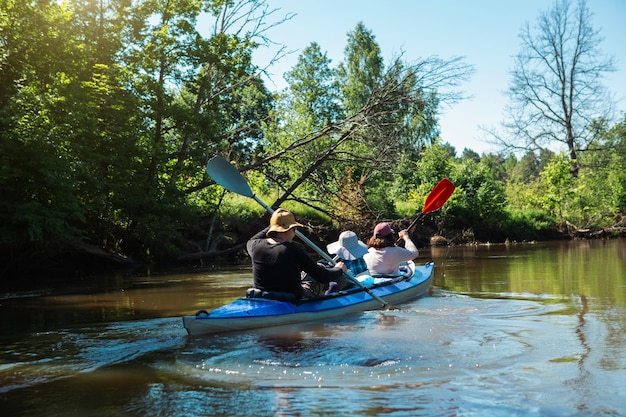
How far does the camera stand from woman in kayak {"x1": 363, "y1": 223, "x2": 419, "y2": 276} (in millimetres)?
8969

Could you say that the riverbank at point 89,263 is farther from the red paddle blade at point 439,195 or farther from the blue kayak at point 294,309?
the blue kayak at point 294,309

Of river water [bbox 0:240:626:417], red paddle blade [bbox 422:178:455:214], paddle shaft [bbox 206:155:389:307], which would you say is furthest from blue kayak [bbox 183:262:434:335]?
red paddle blade [bbox 422:178:455:214]

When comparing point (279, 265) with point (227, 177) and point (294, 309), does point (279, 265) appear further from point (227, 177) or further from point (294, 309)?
point (227, 177)

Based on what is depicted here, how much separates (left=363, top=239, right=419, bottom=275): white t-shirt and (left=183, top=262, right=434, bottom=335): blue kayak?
17cm

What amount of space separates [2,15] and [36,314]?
254 inches

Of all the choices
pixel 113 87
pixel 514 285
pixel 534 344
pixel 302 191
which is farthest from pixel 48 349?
pixel 302 191

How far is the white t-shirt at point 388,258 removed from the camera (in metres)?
8.99

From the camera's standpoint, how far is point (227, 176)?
9.27 metres

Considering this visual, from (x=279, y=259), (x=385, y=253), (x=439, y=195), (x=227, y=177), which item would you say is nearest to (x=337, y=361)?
(x=279, y=259)

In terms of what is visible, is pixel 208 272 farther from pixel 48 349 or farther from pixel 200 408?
pixel 200 408

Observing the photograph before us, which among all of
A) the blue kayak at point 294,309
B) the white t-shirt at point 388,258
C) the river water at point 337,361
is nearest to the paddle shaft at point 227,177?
the white t-shirt at point 388,258

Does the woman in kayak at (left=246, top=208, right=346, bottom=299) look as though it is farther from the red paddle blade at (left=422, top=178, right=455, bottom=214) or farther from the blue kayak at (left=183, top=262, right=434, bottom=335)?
the red paddle blade at (left=422, top=178, right=455, bottom=214)

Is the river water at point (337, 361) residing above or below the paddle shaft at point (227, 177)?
below

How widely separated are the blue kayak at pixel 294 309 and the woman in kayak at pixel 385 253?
0.18 meters
